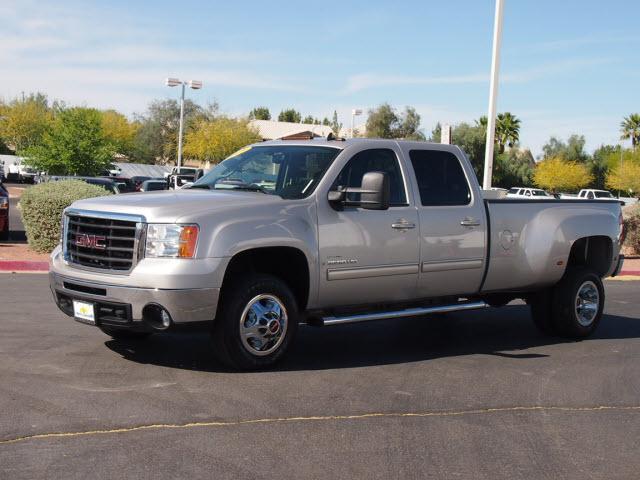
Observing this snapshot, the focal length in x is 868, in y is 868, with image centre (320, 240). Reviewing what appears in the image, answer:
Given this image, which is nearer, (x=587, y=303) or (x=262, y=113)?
(x=587, y=303)

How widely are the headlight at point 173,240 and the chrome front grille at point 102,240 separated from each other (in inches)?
5.3

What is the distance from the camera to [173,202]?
23.2ft

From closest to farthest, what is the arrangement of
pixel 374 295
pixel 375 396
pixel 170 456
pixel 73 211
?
pixel 170 456 → pixel 375 396 → pixel 73 211 → pixel 374 295

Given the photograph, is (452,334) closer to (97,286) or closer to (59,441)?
(97,286)

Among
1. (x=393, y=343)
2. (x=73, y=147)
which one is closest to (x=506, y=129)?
(x=73, y=147)

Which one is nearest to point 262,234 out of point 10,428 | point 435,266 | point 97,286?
point 97,286

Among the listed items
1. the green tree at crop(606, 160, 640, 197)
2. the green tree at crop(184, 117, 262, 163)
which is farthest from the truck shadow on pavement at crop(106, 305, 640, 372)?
the green tree at crop(606, 160, 640, 197)

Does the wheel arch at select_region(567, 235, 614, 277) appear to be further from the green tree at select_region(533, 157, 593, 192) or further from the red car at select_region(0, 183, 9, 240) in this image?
the green tree at select_region(533, 157, 593, 192)

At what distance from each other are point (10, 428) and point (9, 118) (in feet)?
271

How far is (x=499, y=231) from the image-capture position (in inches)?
348

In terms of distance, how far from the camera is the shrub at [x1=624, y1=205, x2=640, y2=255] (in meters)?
21.6

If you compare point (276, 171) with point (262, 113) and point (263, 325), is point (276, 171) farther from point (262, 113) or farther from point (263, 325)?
point (262, 113)

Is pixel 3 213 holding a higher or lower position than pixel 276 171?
lower

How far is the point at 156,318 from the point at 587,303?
525cm
